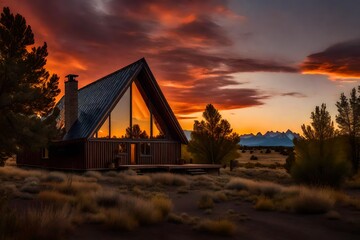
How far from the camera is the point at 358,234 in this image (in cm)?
1039

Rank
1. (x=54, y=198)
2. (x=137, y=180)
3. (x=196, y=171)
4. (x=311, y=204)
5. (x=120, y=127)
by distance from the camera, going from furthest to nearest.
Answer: (x=196, y=171) < (x=120, y=127) < (x=137, y=180) < (x=311, y=204) < (x=54, y=198)

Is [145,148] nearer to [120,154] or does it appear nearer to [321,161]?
[120,154]

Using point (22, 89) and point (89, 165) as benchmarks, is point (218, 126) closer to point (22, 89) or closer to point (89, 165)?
point (89, 165)

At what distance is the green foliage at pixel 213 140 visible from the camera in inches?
1527

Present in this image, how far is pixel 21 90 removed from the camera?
1468cm

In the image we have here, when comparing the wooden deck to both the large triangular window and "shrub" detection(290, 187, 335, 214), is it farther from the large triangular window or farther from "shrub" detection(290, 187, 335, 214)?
"shrub" detection(290, 187, 335, 214)

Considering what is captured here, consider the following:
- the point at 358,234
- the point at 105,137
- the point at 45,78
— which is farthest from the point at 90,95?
the point at 358,234

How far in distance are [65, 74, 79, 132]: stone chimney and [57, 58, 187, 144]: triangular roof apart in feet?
1.55

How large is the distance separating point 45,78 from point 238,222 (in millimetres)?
10363

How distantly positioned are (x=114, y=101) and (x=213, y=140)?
14152mm

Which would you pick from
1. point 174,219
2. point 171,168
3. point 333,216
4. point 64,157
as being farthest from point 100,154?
point 333,216

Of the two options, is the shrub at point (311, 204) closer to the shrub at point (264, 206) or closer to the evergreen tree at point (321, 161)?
the shrub at point (264, 206)

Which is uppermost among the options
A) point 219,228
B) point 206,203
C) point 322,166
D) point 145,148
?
point 145,148

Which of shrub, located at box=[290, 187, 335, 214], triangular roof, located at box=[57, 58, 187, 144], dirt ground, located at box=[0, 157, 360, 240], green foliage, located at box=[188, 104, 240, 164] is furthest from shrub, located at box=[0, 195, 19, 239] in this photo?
green foliage, located at box=[188, 104, 240, 164]
